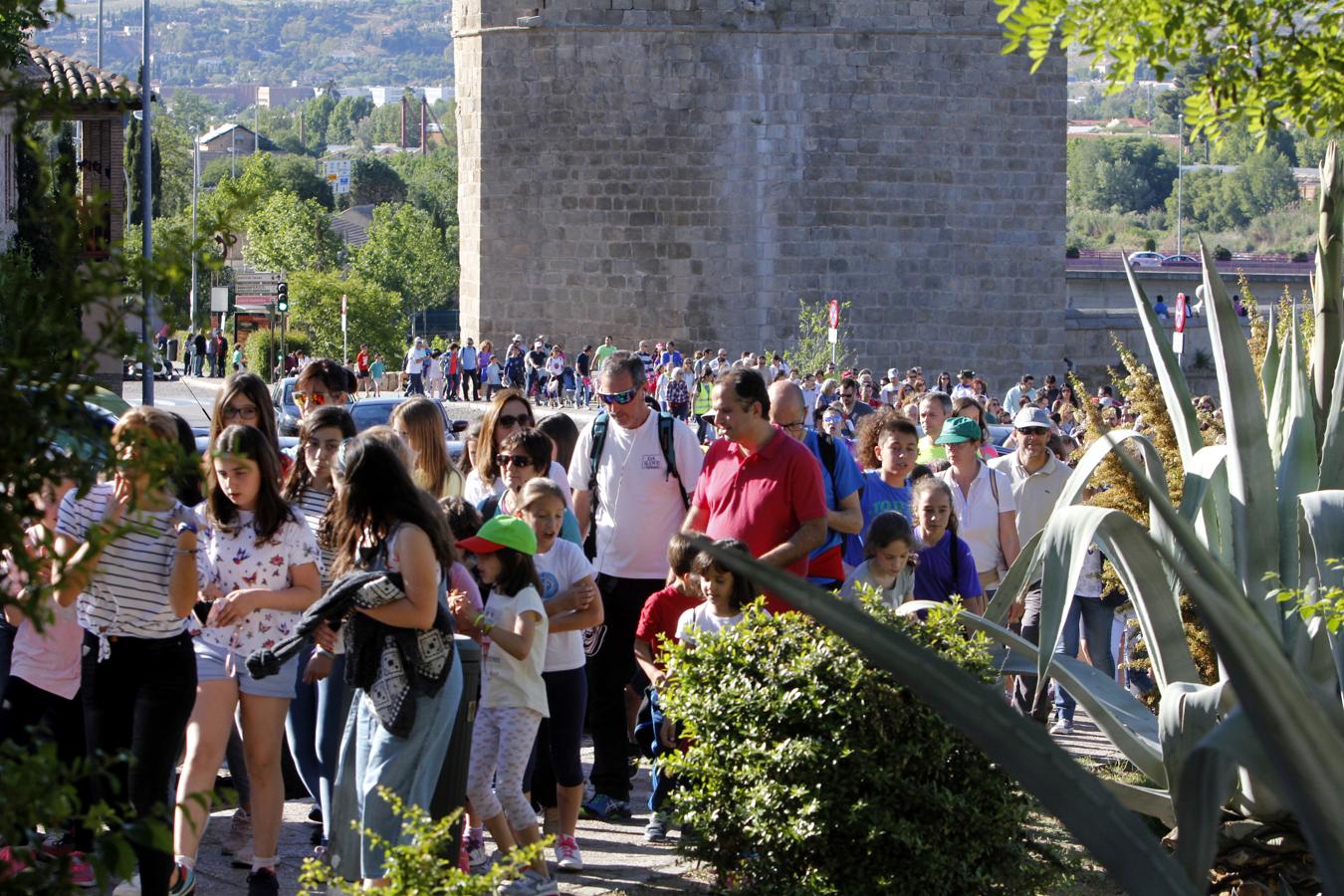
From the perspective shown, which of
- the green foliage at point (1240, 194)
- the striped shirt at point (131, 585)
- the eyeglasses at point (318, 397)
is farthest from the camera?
the green foliage at point (1240, 194)

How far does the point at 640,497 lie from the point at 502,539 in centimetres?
153

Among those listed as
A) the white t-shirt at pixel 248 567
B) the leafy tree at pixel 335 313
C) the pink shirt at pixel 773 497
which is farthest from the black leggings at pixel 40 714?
the leafy tree at pixel 335 313

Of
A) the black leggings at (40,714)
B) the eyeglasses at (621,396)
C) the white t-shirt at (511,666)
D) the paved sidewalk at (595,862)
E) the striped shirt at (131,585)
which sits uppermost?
the eyeglasses at (621,396)

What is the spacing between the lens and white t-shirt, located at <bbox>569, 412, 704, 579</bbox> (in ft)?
21.7

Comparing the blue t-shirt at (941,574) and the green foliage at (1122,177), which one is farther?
the green foliage at (1122,177)

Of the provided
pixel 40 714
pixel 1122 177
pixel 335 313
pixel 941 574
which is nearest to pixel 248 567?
pixel 40 714

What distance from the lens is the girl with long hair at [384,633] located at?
14.1 feet

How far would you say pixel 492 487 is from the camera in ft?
21.4

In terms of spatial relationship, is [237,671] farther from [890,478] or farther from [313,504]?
[890,478]

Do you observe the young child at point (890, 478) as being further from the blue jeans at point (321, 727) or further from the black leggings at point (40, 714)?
the black leggings at point (40, 714)

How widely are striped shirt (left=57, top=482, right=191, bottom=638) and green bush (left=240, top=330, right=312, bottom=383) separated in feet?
105

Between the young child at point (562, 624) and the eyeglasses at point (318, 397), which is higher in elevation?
the eyeglasses at point (318, 397)

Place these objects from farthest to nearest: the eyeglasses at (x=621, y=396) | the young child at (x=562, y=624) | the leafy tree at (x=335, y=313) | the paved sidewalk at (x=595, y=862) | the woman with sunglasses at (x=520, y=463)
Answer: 1. the leafy tree at (x=335, y=313)
2. the eyeglasses at (x=621, y=396)
3. the woman with sunglasses at (x=520, y=463)
4. the young child at (x=562, y=624)
5. the paved sidewalk at (x=595, y=862)

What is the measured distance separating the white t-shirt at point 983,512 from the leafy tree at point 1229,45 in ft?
12.9
